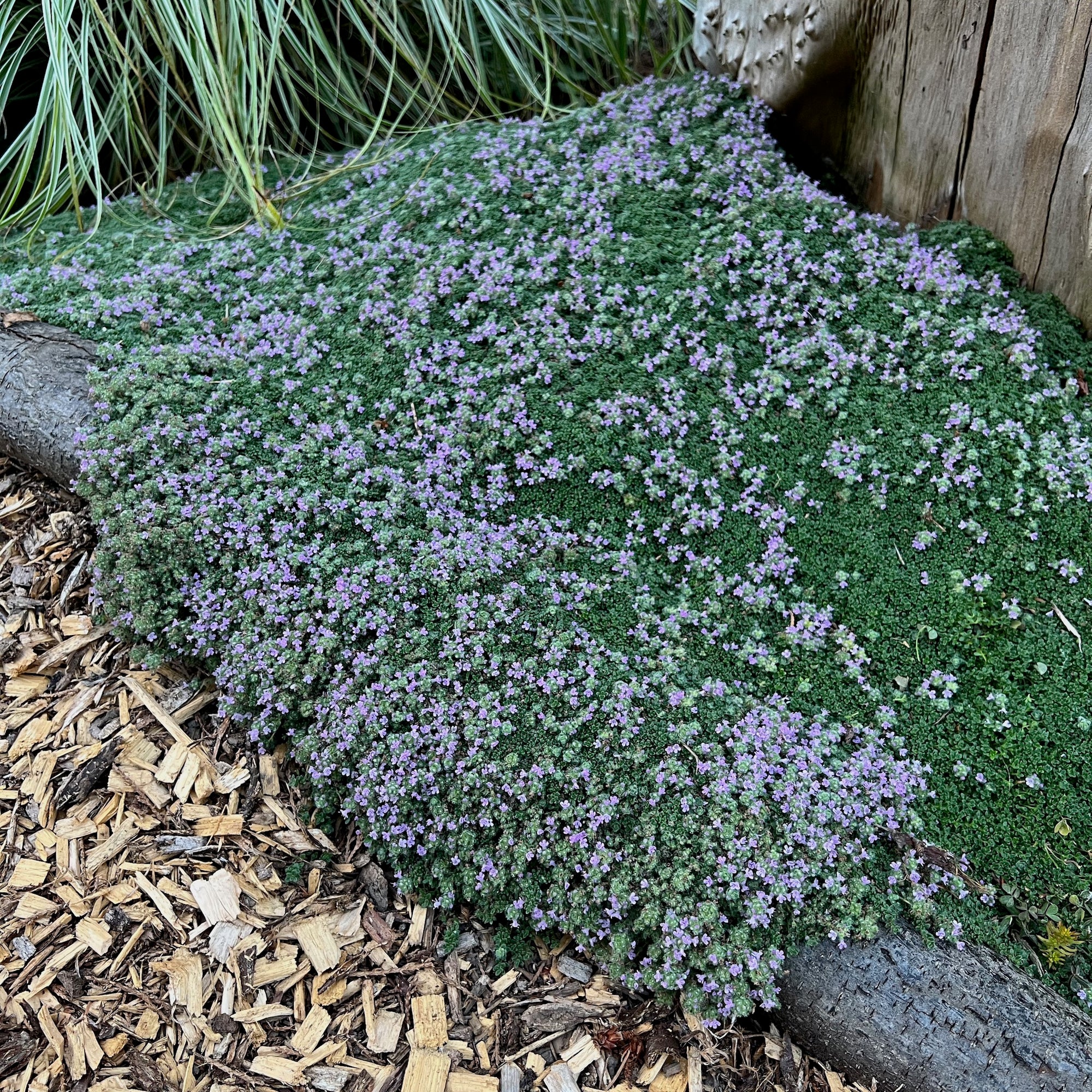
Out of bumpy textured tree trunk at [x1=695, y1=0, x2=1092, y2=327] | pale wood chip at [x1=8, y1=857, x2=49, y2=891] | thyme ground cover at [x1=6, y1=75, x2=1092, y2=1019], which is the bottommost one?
pale wood chip at [x1=8, y1=857, x2=49, y2=891]

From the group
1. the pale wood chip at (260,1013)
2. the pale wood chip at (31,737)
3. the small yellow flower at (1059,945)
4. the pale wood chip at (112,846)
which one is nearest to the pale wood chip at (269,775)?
the pale wood chip at (112,846)

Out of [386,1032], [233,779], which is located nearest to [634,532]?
[233,779]

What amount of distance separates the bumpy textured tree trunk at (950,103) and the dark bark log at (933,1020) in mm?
2128

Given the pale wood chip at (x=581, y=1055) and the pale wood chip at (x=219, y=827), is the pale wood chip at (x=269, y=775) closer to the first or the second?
the pale wood chip at (x=219, y=827)

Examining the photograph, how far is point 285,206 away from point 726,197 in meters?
1.83

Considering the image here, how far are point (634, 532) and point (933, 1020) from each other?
149cm

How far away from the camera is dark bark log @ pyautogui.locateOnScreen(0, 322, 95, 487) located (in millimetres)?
3088

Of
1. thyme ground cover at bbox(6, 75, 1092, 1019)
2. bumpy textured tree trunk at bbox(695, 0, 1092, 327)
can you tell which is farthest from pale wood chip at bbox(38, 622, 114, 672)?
bumpy textured tree trunk at bbox(695, 0, 1092, 327)

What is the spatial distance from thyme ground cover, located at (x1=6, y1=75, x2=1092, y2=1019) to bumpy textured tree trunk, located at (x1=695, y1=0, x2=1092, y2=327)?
18 centimetres

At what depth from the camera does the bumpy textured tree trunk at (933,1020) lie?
2004 millimetres

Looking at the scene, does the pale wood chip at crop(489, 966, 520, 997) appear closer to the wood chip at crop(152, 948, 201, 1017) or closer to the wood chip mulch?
the wood chip mulch

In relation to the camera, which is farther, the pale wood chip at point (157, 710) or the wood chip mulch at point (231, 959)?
the pale wood chip at point (157, 710)

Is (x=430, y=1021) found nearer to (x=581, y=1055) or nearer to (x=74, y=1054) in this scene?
(x=581, y=1055)

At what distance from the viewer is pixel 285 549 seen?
8.70 ft
